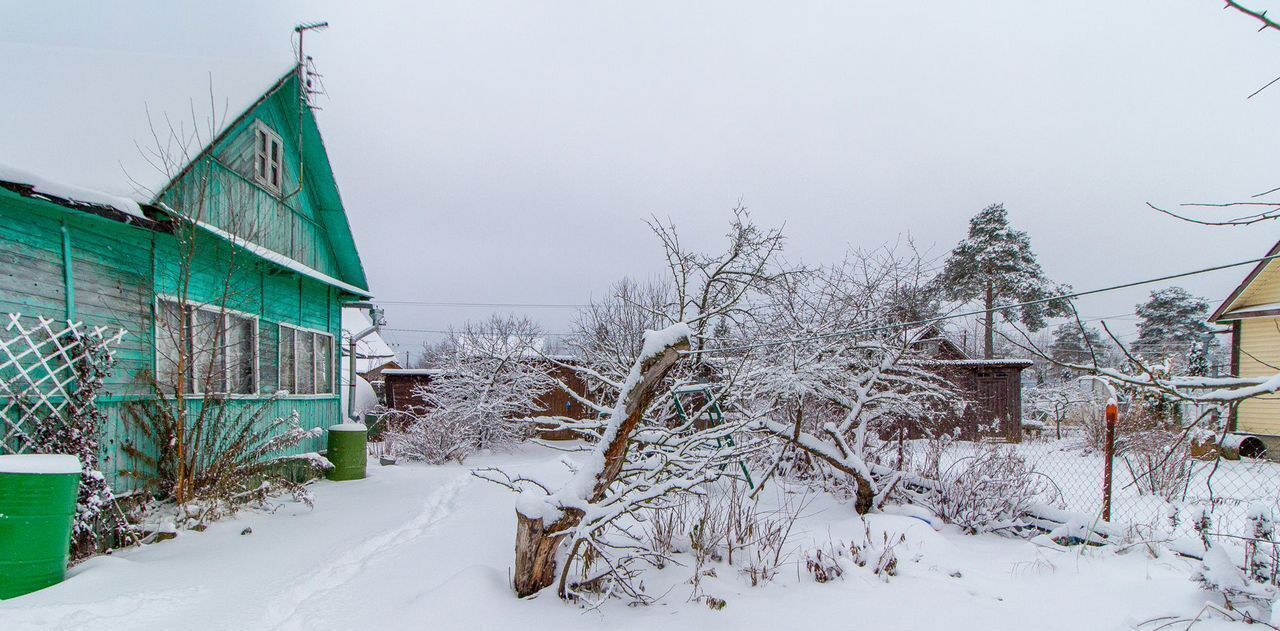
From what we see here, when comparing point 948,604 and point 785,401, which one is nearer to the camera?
point 948,604

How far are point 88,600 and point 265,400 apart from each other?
14.6ft

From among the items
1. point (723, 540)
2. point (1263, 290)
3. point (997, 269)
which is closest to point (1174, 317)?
point (997, 269)

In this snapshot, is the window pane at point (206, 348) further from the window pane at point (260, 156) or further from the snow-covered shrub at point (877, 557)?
the snow-covered shrub at point (877, 557)

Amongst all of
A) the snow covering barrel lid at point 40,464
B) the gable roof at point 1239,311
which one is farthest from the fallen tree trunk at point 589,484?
the gable roof at point 1239,311

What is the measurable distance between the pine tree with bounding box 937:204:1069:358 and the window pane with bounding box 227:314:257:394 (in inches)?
876

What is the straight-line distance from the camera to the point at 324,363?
34.3 feet

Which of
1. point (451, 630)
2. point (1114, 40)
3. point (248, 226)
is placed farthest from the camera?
point (248, 226)

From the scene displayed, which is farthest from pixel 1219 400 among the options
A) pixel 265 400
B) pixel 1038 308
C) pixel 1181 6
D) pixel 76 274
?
pixel 1038 308

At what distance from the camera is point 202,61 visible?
8578 mm

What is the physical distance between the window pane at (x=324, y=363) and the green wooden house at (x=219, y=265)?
0.03m

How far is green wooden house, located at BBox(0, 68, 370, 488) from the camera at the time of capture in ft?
17.1

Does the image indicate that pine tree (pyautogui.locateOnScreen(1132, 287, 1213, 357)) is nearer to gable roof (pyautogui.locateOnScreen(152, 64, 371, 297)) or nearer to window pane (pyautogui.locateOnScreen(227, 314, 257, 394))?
gable roof (pyautogui.locateOnScreen(152, 64, 371, 297))

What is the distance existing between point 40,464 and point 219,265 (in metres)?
3.55

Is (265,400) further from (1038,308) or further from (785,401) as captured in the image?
(1038,308)
